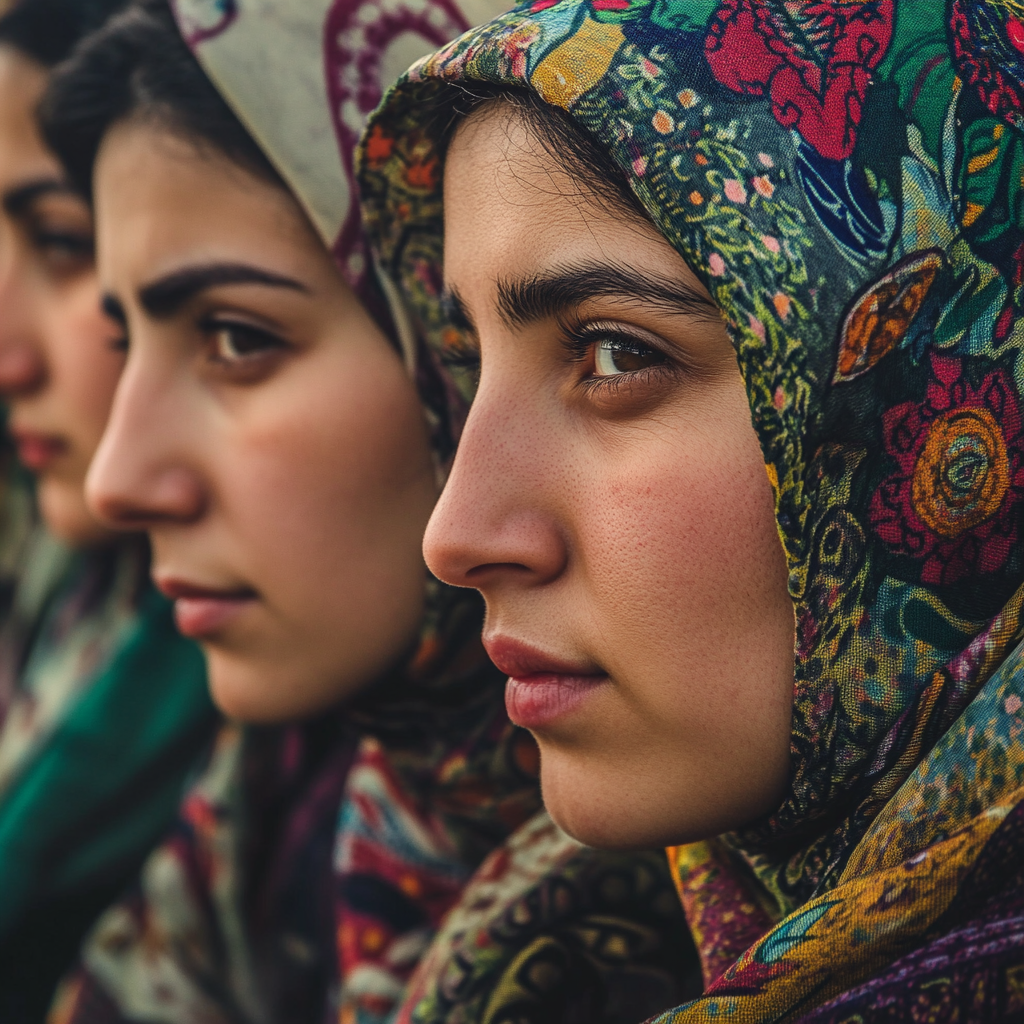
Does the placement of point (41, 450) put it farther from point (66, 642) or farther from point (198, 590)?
point (198, 590)

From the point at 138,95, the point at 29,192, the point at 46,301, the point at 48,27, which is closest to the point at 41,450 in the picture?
the point at 46,301

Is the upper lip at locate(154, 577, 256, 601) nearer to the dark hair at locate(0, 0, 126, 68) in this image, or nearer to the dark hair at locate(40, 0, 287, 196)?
the dark hair at locate(40, 0, 287, 196)

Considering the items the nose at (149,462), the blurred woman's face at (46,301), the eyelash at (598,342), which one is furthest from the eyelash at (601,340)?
the blurred woman's face at (46,301)

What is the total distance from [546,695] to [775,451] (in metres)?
0.29

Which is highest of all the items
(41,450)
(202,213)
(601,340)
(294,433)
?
(41,450)

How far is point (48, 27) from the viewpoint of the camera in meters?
1.90

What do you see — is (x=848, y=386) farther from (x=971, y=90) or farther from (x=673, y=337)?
(x=971, y=90)

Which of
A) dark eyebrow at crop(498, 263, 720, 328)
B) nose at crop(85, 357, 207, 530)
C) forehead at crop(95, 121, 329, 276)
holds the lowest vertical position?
dark eyebrow at crop(498, 263, 720, 328)

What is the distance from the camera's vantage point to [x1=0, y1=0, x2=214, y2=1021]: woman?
191 centimetres

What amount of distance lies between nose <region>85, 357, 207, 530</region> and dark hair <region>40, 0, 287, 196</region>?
298mm

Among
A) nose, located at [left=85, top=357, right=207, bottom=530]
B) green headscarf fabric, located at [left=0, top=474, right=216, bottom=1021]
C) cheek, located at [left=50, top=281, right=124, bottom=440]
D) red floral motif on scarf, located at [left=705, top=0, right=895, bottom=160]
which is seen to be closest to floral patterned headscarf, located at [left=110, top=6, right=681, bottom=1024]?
nose, located at [left=85, top=357, right=207, bottom=530]

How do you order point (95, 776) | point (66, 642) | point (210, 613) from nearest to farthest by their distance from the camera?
1. point (210, 613)
2. point (95, 776)
3. point (66, 642)

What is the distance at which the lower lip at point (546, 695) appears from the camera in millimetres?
984

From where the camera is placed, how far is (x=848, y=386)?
859 millimetres
